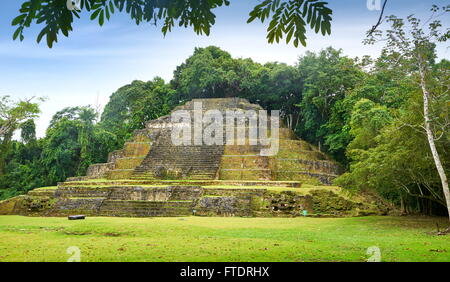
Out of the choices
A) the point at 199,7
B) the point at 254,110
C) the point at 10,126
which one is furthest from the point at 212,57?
the point at 199,7

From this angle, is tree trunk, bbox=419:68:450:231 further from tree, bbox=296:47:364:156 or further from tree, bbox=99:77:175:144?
tree, bbox=99:77:175:144

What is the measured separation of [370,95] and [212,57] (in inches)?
664

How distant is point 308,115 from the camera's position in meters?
28.5

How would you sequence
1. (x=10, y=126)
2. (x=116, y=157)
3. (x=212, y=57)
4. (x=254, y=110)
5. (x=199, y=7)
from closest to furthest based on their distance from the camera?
(x=199, y=7)
(x=10, y=126)
(x=116, y=157)
(x=254, y=110)
(x=212, y=57)

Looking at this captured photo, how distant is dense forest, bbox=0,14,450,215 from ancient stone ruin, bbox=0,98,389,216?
2038mm

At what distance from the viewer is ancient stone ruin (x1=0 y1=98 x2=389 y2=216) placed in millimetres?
15391

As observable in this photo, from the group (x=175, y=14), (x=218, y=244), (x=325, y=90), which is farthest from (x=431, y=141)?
(x=325, y=90)

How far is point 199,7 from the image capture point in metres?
2.92

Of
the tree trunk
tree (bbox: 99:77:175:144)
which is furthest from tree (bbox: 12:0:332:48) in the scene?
tree (bbox: 99:77:175:144)

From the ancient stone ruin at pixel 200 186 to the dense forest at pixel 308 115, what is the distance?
2.04 m

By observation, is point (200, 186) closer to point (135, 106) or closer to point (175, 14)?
point (175, 14)

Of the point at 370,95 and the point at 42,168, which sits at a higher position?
the point at 370,95
